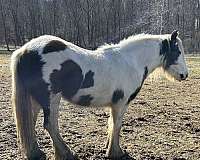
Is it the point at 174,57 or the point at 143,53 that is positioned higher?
the point at 143,53

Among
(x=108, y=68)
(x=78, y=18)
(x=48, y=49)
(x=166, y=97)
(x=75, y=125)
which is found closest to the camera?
(x=48, y=49)

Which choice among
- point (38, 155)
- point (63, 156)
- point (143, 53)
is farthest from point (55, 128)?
point (143, 53)

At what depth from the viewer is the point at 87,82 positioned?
4984 mm

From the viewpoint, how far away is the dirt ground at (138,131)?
5.47m

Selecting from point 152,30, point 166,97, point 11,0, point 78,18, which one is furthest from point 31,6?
point 166,97

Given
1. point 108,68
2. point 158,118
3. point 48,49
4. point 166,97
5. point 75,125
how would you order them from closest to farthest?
point 48,49 → point 108,68 → point 75,125 → point 158,118 → point 166,97

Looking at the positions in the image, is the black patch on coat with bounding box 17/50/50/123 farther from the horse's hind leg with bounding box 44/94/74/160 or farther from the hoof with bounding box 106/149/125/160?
the hoof with bounding box 106/149/125/160

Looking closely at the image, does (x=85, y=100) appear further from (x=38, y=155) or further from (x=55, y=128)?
(x=38, y=155)

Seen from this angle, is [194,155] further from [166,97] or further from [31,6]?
[31,6]

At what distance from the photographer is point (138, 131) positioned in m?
6.53

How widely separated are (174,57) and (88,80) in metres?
1.86

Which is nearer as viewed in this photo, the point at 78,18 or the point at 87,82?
the point at 87,82

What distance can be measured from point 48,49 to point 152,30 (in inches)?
1568

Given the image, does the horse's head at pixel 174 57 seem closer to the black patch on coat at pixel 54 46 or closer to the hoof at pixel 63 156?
the black patch on coat at pixel 54 46
